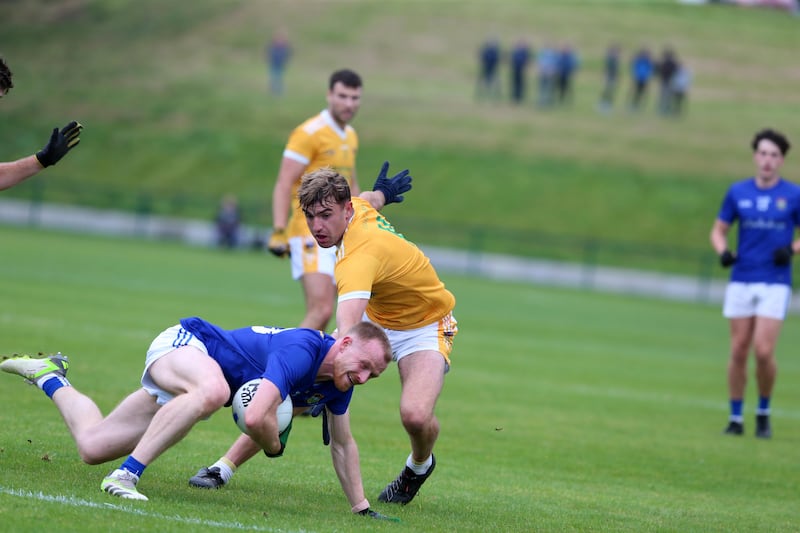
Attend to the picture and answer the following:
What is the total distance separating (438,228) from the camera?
126 feet

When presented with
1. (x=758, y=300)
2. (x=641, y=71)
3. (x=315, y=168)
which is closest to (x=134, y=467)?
(x=315, y=168)

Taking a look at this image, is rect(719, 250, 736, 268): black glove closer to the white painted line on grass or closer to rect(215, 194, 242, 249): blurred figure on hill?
the white painted line on grass

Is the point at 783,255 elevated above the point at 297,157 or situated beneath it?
situated beneath

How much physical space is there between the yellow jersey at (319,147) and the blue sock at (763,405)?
182 inches

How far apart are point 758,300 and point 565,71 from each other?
41.6m

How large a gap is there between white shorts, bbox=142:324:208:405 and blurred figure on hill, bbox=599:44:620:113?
44466 millimetres

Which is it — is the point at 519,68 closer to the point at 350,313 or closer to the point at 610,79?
the point at 610,79

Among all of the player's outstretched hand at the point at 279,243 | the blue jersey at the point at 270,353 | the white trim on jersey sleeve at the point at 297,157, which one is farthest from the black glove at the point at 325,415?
the white trim on jersey sleeve at the point at 297,157

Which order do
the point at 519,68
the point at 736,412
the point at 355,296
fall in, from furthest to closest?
the point at 519,68, the point at 736,412, the point at 355,296

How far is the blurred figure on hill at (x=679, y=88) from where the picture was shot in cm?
5117

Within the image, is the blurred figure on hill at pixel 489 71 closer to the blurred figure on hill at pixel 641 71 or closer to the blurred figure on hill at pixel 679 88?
the blurred figure on hill at pixel 641 71

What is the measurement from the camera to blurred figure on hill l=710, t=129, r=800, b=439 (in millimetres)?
11477

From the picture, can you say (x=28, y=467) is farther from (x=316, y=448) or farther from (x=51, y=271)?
(x=51, y=271)

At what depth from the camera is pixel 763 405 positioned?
11.6 m
